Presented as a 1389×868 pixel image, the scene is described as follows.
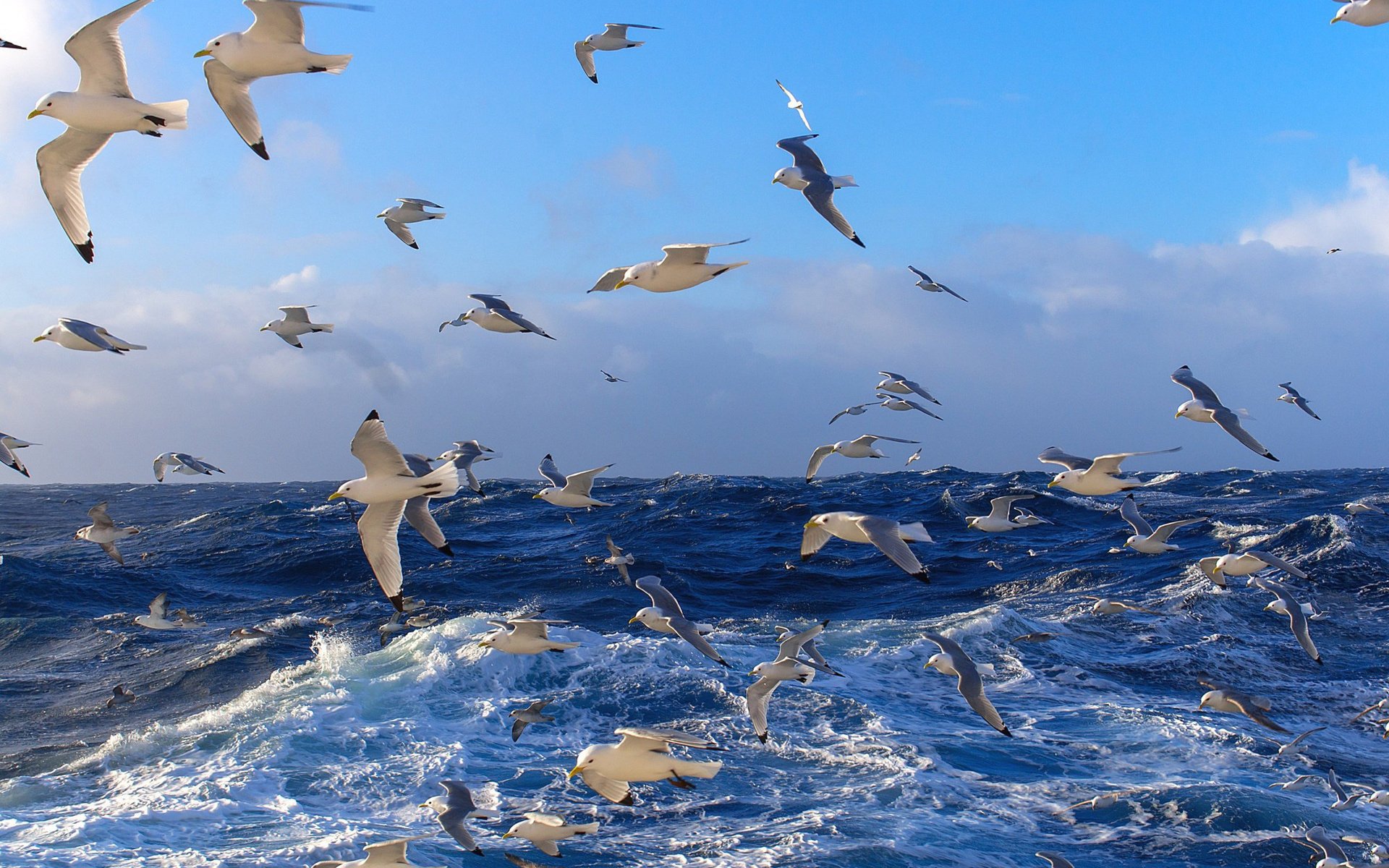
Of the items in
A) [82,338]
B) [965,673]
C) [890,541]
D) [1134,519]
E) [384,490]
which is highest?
[82,338]

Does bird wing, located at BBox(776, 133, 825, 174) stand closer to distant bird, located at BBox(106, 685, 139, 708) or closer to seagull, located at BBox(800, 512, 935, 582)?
seagull, located at BBox(800, 512, 935, 582)

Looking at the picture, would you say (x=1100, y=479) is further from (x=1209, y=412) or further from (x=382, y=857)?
(x=382, y=857)

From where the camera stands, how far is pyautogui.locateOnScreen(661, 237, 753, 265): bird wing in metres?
7.55

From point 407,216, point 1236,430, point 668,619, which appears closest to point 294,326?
point 407,216

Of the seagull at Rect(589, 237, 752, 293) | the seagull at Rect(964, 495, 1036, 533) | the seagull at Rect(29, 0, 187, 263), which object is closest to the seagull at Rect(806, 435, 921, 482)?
the seagull at Rect(964, 495, 1036, 533)

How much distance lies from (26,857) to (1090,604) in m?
16.8

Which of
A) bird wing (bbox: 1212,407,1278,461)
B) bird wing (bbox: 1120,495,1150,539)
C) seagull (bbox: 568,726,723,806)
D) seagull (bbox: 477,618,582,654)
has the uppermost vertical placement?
bird wing (bbox: 1212,407,1278,461)

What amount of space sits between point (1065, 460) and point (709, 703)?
6.24 m

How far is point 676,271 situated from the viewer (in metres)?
8.00

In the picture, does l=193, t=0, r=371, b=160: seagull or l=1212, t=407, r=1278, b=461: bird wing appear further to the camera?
l=1212, t=407, r=1278, b=461: bird wing

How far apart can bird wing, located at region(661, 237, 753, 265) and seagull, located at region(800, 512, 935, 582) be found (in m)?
2.16

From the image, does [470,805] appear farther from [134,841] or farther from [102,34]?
[102,34]

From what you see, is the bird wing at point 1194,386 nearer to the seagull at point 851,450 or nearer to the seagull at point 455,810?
the seagull at point 851,450

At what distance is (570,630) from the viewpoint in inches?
697
